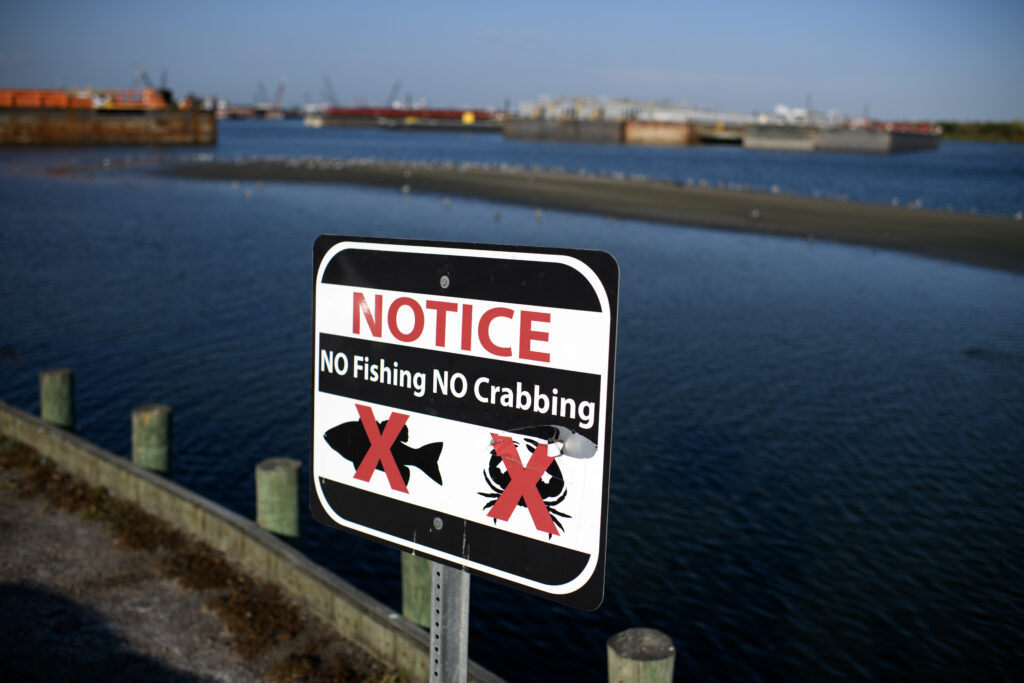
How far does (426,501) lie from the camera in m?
2.45

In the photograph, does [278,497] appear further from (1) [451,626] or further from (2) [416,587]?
(1) [451,626]

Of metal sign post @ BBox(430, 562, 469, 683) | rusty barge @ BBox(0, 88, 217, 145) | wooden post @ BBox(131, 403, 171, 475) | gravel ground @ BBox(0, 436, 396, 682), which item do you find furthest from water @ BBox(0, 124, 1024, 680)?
rusty barge @ BBox(0, 88, 217, 145)

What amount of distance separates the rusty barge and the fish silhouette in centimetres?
11189

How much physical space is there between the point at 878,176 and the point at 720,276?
9834cm

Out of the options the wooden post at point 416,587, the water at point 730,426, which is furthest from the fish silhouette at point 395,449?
the water at point 730,426

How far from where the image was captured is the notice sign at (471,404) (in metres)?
2.18

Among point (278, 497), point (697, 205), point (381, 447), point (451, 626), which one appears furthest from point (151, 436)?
point (697, 205)

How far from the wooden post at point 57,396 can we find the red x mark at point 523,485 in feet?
37.8

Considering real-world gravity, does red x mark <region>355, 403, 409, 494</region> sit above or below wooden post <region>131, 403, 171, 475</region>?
above

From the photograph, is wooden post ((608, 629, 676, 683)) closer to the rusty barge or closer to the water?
the water

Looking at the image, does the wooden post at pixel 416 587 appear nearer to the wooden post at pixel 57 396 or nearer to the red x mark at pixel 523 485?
the red x mark at pixel 523 485

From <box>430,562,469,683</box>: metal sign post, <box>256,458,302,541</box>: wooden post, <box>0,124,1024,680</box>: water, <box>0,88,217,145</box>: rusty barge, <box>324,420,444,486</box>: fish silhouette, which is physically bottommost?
<box>0,124,1024,680</box>: water

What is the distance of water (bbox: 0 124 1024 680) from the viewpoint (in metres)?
10.3

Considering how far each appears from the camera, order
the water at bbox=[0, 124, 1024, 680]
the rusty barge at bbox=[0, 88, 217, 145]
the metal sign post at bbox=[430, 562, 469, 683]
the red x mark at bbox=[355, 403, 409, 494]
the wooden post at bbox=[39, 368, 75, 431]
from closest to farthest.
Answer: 1. the metal sign post at bbox=[430, 562, 469, 683]
2. the red x mark at bbox=[355, 403, 409, 494]
3. the water at bbox=[0, 124, 1024, 680]
4. the wooden post at bbox=[39, 368, 75, 431]
5. the rusty barge at bbox=[0, 88, 217, 145]
